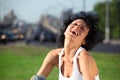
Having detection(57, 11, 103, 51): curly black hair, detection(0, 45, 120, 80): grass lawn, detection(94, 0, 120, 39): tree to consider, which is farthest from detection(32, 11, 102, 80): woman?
detection(94, 0, 120, 39): tree

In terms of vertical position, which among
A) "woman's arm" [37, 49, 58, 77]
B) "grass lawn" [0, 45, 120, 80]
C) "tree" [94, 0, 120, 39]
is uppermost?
A: "woman's arm" [37, 49, 58, 77]

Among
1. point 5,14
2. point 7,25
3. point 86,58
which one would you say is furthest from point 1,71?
point 86,58

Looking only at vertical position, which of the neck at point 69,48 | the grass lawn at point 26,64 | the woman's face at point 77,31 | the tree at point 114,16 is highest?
the woman's face at point 77,31

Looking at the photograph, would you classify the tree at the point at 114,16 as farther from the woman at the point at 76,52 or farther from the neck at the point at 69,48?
the neck at the point at 69,48

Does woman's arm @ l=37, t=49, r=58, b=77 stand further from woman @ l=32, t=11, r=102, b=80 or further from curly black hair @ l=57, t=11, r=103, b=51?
curly black hair @ l=57, t=11, r=103, b=51

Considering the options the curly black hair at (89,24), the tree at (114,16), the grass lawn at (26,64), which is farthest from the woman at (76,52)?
the tree at (114,16)

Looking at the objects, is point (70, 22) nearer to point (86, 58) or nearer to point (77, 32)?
point (77, 32)

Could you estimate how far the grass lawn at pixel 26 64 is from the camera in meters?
3.23

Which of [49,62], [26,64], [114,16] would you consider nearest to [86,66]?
[49,62]

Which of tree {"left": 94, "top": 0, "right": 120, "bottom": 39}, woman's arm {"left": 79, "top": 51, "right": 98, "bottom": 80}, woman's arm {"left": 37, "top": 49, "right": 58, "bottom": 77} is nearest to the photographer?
woman's arm {"left": 79, "top": 51, "right": 98, "bottom": 80}

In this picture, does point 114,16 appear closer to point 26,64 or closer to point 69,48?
point 26,64

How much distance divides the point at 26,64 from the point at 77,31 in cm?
264

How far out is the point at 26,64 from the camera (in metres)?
4.06

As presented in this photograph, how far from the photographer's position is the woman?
55.6 inches
